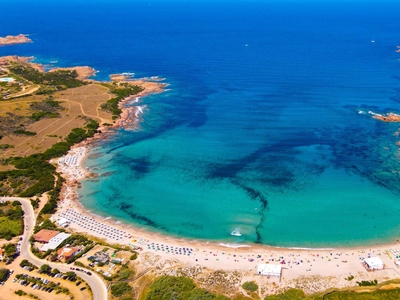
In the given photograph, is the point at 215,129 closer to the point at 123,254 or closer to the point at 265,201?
the point at 265,201

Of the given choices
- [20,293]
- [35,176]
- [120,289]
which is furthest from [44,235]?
[35,176]

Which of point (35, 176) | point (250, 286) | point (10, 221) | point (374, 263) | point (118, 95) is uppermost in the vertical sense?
point (118, 95)

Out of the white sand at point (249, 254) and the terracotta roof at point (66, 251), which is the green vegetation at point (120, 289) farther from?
the terracotta roof at point (66, 251)

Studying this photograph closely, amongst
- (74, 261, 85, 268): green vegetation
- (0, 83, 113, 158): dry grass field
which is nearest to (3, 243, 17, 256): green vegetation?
(74, 261, 85, 268): green vegetation

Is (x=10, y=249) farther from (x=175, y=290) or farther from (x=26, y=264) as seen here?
(x=175, y=290)

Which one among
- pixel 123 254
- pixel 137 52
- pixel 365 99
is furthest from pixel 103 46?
pixel 123 254

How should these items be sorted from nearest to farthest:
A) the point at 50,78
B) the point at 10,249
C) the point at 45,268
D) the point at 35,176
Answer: the point at 45,268 < the point at 10,249 < the point at 35,176 < the point at 50,78

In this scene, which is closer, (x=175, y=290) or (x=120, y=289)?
(x=175, y=290)

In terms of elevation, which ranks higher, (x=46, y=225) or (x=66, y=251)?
(x=66, y=251)
